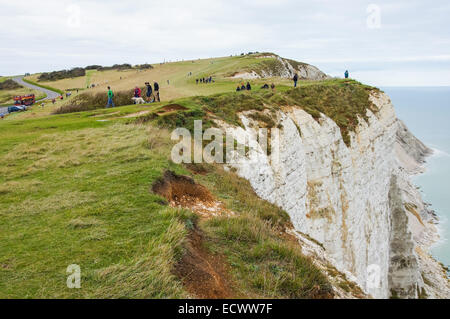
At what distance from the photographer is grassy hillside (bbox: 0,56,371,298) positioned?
4828 mm

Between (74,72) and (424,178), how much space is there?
105255mm

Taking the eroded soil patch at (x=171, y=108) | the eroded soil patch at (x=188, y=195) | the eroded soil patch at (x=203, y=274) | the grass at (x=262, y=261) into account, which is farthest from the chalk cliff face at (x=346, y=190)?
the eroded soil patch at (x=203, y=274)

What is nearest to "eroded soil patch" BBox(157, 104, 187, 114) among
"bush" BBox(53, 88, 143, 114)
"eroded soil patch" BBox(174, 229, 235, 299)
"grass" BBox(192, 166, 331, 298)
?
"grass" BBox(192, 166, 331, 298)

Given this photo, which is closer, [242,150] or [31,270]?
[31,270]

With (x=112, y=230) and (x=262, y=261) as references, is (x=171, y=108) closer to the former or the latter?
(x=112, y=230)

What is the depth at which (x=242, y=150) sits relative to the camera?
14695 millimetres

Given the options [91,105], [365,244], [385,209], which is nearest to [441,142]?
[385,209]

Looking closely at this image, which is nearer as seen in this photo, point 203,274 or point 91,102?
point 203,274

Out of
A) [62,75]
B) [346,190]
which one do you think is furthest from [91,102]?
[62,75]

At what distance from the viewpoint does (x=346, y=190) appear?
944 inches

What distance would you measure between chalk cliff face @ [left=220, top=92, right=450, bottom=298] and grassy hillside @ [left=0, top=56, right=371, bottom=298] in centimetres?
422

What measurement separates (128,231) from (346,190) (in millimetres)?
21257

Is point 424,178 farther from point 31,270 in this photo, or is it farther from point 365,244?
point 31,270

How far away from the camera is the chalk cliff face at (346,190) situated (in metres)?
17.6
